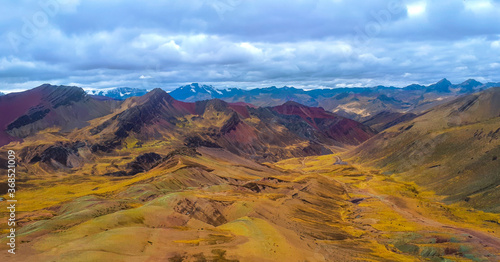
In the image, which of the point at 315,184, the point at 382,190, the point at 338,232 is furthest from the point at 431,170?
the point at 338,232

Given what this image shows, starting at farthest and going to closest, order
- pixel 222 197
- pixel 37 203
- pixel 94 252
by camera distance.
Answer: pixel 37 203 < pixel 222 197 < pixel 94 252

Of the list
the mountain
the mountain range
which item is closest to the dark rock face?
the mountain range

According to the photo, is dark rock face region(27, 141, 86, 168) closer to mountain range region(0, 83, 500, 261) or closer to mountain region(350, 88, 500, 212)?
mountain range region(0, 83, 500, 261)

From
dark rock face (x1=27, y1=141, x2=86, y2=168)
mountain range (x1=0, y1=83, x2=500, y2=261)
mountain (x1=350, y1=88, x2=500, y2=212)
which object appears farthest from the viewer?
dark rock face (x1=27, y1=141, x2=86, y2=168)

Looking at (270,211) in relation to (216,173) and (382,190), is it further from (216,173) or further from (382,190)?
(382,190)

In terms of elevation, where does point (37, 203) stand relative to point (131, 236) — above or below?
below

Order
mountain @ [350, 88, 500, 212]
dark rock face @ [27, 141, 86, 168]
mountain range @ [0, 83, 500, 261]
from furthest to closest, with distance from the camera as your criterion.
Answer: dark rock face @ [27, 141, 86, 168] < mountain @ [350, 88, 500, 212] < mountain range @ [0, 83, 500, 261]

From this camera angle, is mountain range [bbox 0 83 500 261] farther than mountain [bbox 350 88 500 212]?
No

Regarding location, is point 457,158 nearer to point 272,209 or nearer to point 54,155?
point 272,209

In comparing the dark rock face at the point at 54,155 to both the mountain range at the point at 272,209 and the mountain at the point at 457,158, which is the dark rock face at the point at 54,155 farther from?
the mountain at the point at 457,158

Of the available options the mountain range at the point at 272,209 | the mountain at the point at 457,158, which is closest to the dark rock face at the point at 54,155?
the mountain range at the point at 272,209
